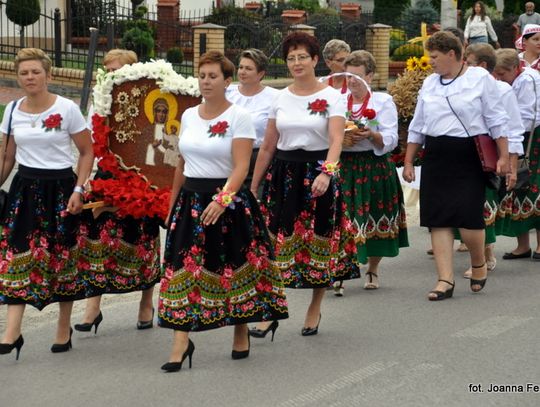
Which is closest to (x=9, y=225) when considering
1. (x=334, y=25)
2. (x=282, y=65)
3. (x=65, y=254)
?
(x=65, y=254)

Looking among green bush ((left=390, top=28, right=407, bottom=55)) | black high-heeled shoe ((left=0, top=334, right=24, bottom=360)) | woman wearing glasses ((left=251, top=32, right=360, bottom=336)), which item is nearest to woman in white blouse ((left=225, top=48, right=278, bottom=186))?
woman wearing glasses ((left=251, top=32, right=360, bottom=336))

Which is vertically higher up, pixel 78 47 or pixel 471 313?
pixel 78 47

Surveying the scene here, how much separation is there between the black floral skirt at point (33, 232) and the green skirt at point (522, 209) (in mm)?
4538

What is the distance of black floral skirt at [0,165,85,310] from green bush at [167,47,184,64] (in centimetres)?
1616

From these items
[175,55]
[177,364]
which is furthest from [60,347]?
[175,55]

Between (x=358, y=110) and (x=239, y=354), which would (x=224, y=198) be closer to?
(x=239, y=354)

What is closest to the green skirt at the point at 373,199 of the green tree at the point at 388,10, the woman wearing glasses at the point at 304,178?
the woman wearing glasses at the point at 304,178

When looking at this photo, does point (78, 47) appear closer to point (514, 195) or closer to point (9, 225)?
point (514, 195)

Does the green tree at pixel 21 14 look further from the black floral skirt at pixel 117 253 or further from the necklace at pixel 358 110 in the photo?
the black floral skirt at pixel 117 253

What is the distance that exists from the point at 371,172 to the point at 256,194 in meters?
1.81

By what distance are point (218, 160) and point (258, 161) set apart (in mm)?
909

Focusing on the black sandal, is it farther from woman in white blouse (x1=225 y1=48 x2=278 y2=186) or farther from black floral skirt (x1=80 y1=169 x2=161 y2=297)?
black floral skirt (x1=80 y1=169 x2=161 y2=297)

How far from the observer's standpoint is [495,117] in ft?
26.9

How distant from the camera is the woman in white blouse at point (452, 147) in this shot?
26.9 feet
